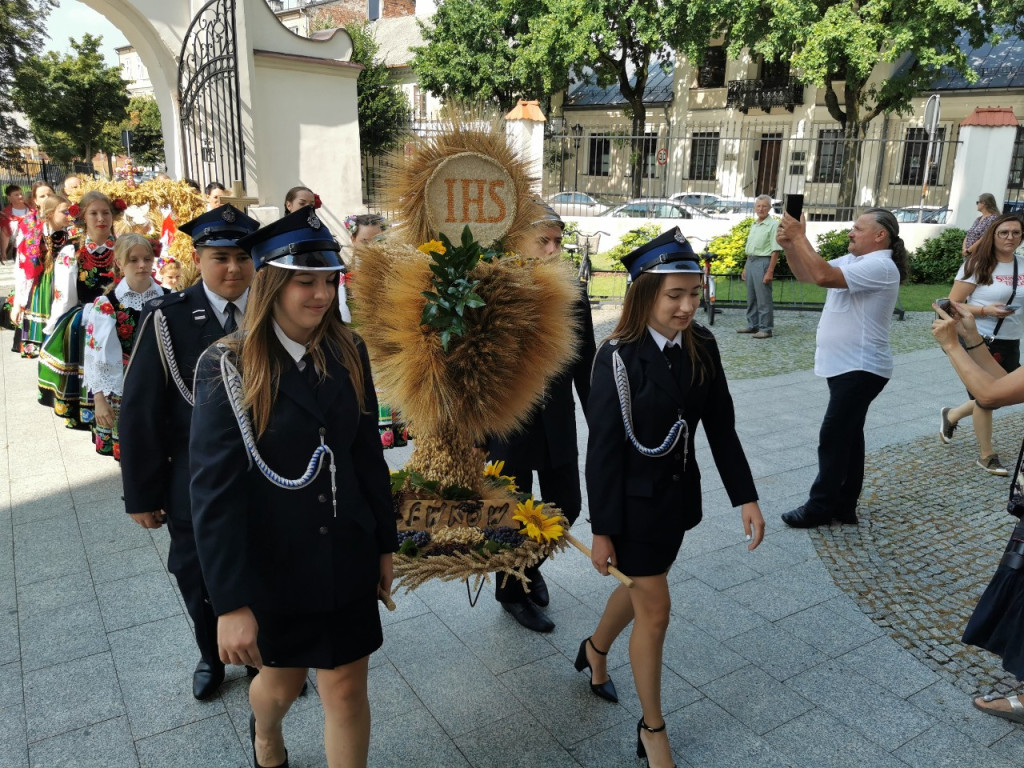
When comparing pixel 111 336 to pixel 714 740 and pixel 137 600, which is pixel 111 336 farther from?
pixel 714 740

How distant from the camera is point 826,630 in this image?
3564mm

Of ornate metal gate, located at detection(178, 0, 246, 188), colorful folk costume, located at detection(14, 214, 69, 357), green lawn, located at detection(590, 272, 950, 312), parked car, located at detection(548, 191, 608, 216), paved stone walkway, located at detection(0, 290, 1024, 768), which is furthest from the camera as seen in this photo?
parked car, located at detection(548, 191, 608, 216)

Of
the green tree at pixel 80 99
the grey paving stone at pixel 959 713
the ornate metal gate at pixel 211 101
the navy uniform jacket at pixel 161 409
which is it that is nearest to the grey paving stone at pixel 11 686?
the navy uniform jacket at pixel 161 409

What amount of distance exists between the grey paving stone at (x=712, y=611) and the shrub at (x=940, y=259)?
48.1 ft

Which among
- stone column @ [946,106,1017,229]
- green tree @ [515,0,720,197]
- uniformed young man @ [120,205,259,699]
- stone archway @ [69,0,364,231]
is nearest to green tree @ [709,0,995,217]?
green tree @ [515,0,720,197]

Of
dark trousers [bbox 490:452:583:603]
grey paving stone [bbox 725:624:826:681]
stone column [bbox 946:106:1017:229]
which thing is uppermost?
stone column [bbox 946:106:1017:229]

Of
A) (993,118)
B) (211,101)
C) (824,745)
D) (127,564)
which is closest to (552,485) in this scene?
(824,745)

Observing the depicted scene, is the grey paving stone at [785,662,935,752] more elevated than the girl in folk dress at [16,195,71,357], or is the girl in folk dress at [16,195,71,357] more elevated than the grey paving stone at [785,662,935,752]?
the girl in folk dress at [16,195,71,357]

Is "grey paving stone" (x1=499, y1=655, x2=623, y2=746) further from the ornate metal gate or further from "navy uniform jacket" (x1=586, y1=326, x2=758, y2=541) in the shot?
the ornate metal gate

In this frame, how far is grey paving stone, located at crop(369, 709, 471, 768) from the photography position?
8.82 ft

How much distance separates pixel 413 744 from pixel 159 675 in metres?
1.19

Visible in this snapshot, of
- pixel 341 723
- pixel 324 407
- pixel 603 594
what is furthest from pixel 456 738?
pixel 324 407

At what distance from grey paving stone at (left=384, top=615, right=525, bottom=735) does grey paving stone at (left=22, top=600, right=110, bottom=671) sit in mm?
1328

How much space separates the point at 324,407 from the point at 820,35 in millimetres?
26100
